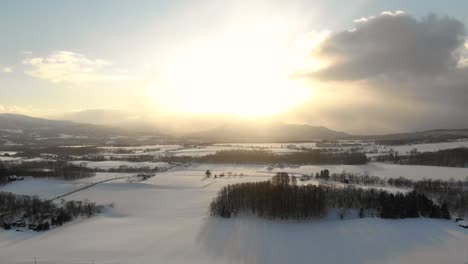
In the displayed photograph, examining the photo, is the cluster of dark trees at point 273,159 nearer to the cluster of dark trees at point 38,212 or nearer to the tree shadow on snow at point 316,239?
the cluster of dark trees at point 38,212

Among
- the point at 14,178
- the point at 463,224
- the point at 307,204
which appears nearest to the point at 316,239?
the point at 307,204

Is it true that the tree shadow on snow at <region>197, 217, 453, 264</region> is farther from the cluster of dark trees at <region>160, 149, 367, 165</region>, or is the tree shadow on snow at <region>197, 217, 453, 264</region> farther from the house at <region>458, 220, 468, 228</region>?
the cluster of dark trees at <region>160, 149, 367, 165</region>

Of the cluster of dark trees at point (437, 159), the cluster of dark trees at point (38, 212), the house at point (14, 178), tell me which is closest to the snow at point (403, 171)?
the cluster of dark trees at point (437, 159)

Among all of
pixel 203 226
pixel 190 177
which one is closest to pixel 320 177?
pixel 190 177

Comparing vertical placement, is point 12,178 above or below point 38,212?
above

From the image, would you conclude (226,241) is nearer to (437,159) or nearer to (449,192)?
(449,192)

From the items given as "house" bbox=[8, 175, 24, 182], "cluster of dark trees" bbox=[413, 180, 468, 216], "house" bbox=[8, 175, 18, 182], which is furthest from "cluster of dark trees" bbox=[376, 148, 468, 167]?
"house" bbox=[8, 175, 18, 182]
